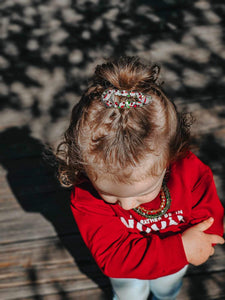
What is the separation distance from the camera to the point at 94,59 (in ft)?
10.6

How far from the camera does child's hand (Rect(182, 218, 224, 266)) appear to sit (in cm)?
168

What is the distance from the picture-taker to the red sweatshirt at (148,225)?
164 centimetres

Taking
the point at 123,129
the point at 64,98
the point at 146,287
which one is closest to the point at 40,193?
the point at 64,98

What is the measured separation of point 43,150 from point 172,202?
139cm

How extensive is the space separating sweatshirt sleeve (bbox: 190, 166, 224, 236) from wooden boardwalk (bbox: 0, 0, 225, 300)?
0.68 metres

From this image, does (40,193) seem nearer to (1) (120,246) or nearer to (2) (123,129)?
(1) (120,246)

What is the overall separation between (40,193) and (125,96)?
1.52 m

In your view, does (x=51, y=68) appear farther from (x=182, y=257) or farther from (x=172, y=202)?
(x=182, y=257)

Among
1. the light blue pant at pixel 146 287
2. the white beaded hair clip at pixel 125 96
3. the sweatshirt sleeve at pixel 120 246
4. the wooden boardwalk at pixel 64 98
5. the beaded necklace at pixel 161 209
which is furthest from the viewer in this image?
the wooden boardwalk at pixel 64 98

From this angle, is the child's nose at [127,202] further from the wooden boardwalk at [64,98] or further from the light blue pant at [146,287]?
the wooden boardwalk at [64,98]

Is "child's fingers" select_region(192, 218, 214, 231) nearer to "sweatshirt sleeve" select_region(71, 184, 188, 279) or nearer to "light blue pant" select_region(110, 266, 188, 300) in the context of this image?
"sweatshirt sleeve" select_region(71, 184, 188, 279)

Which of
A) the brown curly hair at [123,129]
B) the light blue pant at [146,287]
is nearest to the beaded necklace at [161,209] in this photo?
the brown curly hair at [123,129]

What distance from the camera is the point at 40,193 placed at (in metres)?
2.65

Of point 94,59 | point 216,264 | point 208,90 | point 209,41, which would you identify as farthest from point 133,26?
point 216,264
